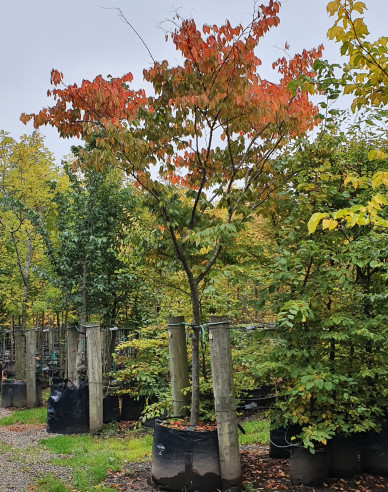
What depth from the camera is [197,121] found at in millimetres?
3955

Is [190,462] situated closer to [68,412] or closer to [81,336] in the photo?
[68,412]

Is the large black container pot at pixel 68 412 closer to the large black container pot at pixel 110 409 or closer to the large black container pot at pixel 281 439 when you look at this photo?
the large black container pot at pixel 110 409

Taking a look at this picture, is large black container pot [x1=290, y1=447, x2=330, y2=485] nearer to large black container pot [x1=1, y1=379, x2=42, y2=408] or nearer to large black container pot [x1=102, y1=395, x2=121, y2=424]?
Answer: large black container pot [x1=102, y1=395, x2=121, y2=424]

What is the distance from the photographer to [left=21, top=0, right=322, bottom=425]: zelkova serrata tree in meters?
3.75

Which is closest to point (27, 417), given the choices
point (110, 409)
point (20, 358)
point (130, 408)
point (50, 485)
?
point (110, 409)

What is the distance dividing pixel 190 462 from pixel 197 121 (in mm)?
3017

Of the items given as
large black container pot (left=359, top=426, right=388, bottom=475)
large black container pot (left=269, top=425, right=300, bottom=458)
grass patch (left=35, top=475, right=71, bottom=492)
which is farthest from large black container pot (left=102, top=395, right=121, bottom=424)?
large black container pot (left=359, top=426, right=388, bottom=475)

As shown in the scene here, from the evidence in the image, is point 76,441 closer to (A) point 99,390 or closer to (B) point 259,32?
(A) point 99,390

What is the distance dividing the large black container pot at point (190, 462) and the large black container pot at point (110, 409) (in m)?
3.62

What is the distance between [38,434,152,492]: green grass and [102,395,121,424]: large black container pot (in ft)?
2.00

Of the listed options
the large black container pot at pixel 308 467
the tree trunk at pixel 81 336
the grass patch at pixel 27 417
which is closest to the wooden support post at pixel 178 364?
the large black container pot at pixel 308 467

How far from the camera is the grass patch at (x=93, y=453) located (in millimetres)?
4453

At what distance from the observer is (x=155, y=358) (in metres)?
7.56

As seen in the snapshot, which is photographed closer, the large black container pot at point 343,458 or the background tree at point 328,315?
the background tree at point 328,315
